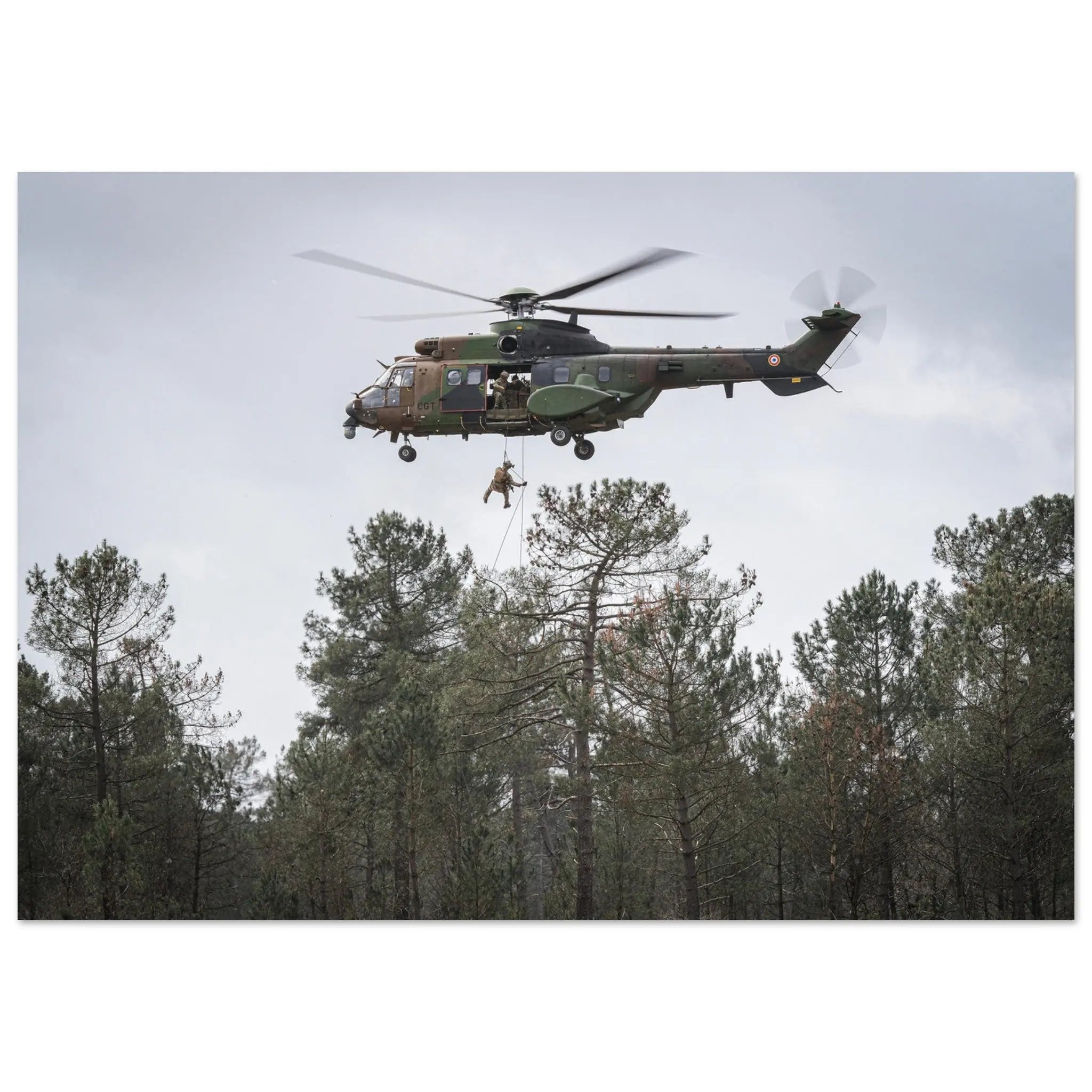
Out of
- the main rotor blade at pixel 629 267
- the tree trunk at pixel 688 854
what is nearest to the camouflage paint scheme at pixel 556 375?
the main rotor blade at pixel 629 267

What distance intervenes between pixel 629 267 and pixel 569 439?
5.22 feet

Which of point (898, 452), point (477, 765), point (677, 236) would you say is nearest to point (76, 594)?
point (477, 765)

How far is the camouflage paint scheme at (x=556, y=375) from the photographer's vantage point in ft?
41.3

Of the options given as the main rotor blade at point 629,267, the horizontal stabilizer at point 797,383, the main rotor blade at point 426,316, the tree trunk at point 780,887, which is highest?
the main rotor blade at point 629,267

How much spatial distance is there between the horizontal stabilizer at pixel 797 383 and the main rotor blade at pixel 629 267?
4.32 ft

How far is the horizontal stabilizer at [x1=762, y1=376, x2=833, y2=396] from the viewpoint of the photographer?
1256 cm

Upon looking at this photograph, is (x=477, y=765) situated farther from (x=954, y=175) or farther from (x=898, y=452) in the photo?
(x=954, y=175)

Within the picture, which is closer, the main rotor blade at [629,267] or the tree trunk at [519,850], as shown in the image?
the main rotor blade at [629,267]

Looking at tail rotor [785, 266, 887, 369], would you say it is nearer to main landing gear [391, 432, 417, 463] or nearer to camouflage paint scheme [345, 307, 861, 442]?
camouflage paint scheme [345, 307, 861, 442]

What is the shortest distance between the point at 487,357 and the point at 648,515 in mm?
2786

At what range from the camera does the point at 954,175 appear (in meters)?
12.1

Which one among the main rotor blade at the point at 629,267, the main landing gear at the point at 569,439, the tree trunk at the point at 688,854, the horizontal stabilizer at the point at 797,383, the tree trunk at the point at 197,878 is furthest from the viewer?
the tree trunk at the point at 688,854

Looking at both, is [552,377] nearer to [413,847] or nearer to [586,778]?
[586,778]

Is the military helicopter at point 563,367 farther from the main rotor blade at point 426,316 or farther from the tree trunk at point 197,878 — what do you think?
the tree trunk at point 197,878
